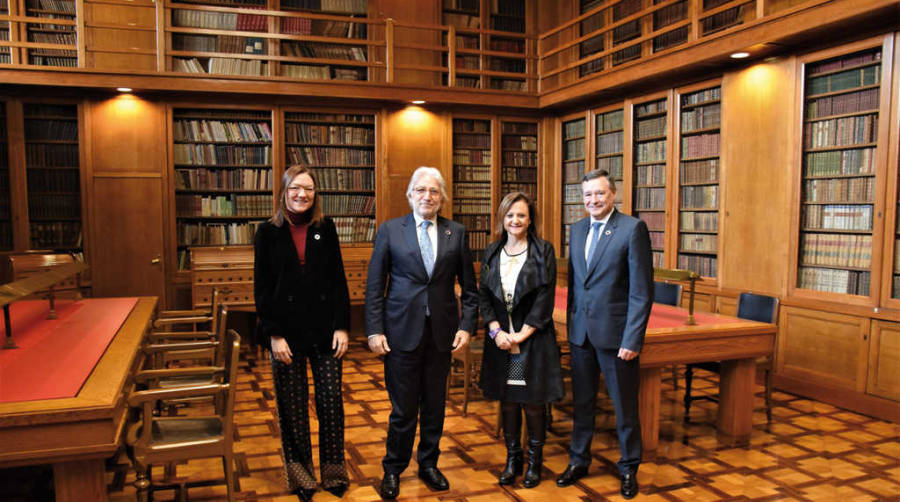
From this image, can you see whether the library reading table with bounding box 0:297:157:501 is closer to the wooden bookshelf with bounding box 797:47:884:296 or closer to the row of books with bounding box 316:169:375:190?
the row of books with bounding box 316:169:375:190

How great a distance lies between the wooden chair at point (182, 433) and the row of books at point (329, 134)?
494 cm

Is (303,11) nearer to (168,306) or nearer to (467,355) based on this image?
(168,306)

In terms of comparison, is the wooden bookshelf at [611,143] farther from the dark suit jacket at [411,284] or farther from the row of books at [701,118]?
the dark suit jacket at [411,284]

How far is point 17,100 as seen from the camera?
21.7 feet

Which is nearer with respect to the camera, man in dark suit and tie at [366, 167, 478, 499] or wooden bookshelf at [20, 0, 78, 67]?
man in dark suit and tie at [366, 167, 478, 499]

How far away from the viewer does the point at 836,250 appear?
489 centimetres

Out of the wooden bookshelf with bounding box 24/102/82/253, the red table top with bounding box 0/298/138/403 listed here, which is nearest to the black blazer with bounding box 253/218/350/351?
the red table top with bounding box 0/298/138/403

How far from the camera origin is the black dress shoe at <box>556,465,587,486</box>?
3.24 m

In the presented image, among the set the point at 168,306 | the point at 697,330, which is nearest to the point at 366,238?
the point at 168,306

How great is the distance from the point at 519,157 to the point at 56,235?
5273 millimetres

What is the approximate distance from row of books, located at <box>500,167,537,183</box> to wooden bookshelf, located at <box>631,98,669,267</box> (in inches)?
66.5

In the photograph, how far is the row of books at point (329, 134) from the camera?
7.46 metres

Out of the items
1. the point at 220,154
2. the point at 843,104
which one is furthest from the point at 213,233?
the point at 843,104

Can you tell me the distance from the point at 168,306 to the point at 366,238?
2.29 m
